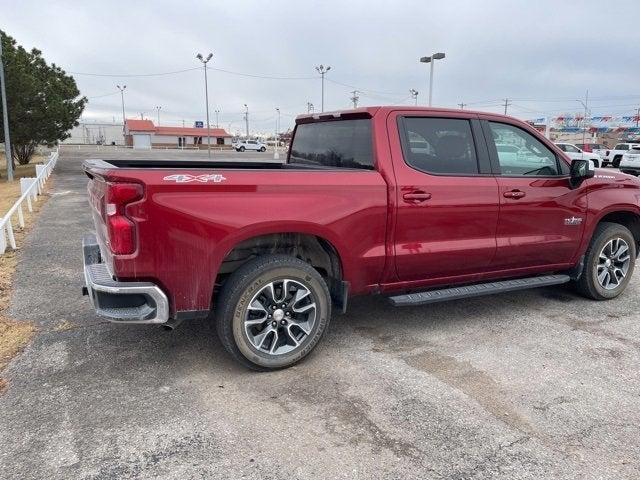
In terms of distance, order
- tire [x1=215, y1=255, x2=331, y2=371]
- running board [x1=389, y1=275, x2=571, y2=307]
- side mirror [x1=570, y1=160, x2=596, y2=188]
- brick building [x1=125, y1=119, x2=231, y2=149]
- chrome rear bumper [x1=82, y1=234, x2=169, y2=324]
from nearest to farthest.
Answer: chrome rear bumper [x1=82, y1=234, x2=169, y2=324]
tire [x1=215, y1=255, x2=331, y2=371]
running board [x1=389, y1=275, x2=571, y2=307]
side mirror [x1=570, y1=160, x2=596, y2=188]
brick building [x1=125, y1=119, x2=231, y2=149]

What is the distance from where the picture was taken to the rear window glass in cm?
414

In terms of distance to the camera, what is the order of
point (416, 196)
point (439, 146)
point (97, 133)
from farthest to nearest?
point (97, 133)
point (439, 146)
point (416, 196)

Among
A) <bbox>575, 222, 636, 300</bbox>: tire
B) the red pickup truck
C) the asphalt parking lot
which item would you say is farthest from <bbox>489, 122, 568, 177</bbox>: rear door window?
the asphalt parking lot

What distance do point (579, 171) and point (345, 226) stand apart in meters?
2.53

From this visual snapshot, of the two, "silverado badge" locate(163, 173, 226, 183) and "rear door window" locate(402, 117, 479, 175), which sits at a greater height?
"rear door window" locate(402, 117, 479, 175)

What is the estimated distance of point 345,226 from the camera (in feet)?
12.4

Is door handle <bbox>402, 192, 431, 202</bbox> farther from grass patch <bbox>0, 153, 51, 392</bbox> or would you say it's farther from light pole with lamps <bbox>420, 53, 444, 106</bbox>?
light pole with lamps <bbox>420, 53, 444, 106</bbox>

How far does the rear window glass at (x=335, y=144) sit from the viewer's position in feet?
13.6

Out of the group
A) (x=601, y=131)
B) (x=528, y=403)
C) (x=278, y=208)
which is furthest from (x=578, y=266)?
(x=601, y=131)

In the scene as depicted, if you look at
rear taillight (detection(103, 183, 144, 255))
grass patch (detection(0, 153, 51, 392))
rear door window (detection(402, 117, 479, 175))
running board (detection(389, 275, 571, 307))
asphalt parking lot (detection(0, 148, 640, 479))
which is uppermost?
rear door window (detection(402, 117, 479, 175))

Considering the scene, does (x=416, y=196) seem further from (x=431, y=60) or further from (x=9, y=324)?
(x=431, y=60)

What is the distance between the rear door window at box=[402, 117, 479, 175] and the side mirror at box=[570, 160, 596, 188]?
1127 mm

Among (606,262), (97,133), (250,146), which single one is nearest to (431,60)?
Answer: (606,262)

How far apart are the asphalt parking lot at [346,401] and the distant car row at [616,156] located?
2068cm
